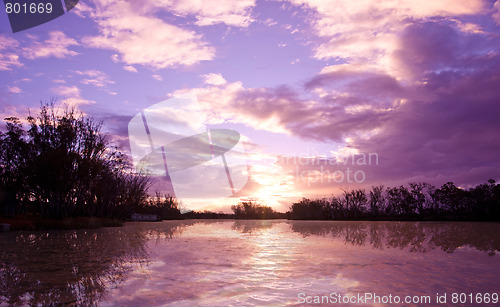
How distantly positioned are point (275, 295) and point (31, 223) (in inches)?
1047

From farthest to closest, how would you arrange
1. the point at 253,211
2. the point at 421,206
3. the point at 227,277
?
the point at 253,211
the point at 421,206
the point at 227,277

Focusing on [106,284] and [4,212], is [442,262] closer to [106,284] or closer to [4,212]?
[106,284]

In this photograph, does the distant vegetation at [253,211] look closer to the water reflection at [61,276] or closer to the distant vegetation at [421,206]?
the distant vegetation at [421,206]

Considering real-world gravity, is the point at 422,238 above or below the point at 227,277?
below

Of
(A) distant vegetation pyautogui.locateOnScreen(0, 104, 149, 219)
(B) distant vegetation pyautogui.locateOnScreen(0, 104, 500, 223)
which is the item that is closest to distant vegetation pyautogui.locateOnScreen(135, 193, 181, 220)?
(B) distant vegetation pyautogui.locateOnScreen(0, 104, 500, 223)

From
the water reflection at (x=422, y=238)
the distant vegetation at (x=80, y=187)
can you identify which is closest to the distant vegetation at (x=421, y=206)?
the distant vegetation at (x=80, y=187)

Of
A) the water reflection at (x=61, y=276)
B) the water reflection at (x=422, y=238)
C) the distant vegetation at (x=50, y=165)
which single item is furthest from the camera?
the distant vegetation at (x=50, y=165)

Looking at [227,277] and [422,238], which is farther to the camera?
[422,238]

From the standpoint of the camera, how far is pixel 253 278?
251 inches

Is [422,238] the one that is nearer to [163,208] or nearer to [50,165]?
[50,165]

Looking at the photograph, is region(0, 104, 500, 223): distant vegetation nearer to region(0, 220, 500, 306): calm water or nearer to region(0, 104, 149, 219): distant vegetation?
region(0, 104, 149, 219): distant vegetation

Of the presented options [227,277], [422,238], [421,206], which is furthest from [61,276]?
[421,206]

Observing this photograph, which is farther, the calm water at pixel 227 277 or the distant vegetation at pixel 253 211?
the distant vegetation at pixel 253 211

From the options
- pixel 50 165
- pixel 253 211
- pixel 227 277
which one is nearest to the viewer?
pixel 227 277
